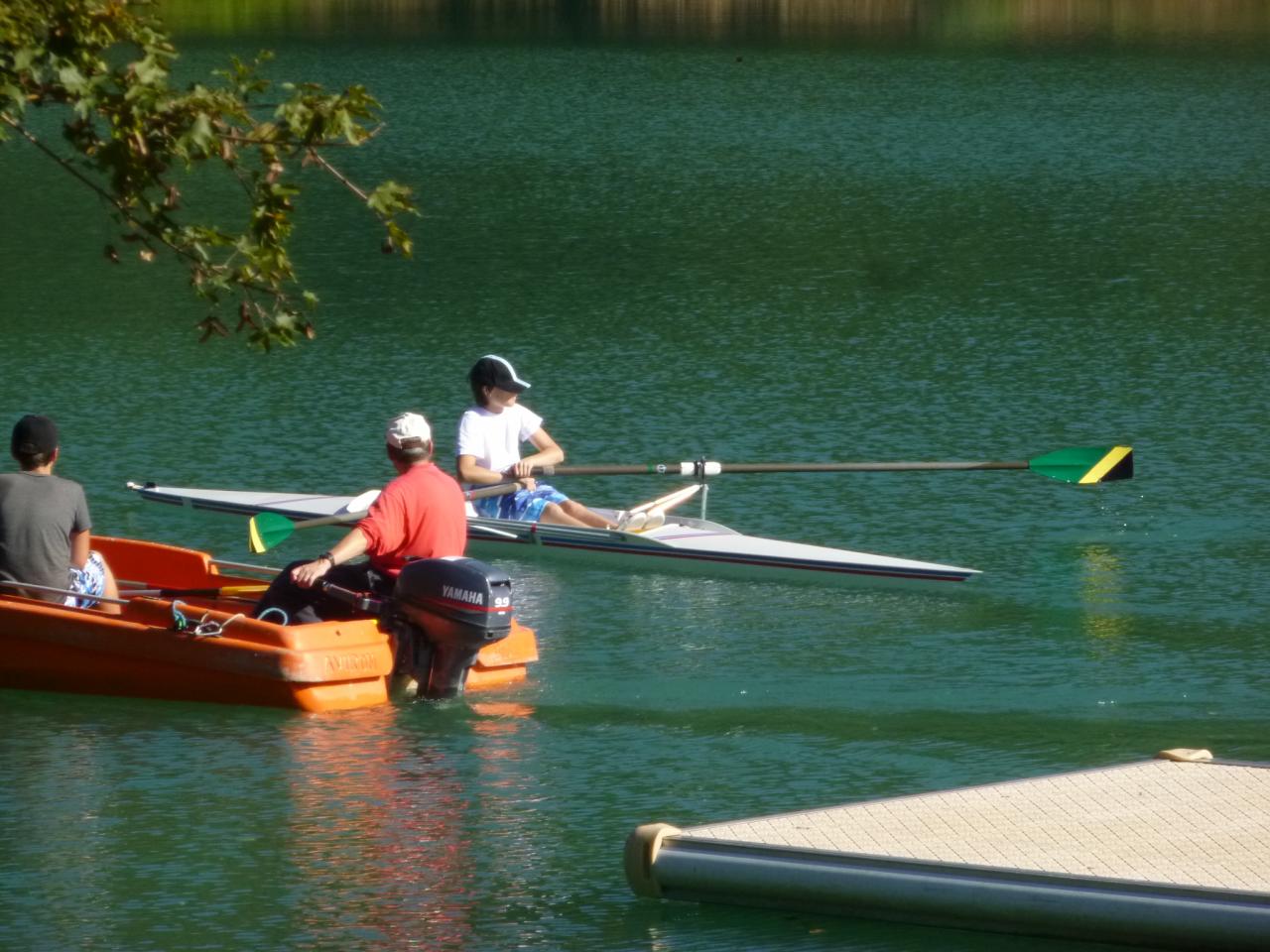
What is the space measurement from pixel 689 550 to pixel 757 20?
3805cm

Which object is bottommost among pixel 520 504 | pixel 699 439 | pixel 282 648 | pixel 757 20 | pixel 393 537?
pixel 282 648

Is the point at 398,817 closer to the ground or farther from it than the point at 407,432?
closer to the ground

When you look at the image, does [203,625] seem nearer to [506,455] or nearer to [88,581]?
[88,581]

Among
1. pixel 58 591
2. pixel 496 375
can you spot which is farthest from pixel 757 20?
pixel 58 591

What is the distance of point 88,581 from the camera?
10484 mm

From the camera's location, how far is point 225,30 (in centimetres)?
4600

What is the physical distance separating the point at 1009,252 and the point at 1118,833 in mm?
18649

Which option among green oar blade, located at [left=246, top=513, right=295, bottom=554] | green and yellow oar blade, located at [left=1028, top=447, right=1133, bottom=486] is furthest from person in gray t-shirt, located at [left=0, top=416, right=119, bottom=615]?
green and yellow oar blade, located at [left=1028, top=447, right=1133, bottom=486]

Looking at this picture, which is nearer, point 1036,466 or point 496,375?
point 496,375

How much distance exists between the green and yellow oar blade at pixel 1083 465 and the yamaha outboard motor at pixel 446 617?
16.7ft

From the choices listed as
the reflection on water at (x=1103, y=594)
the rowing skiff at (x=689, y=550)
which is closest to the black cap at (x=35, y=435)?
the rowing skiff at (x=689, y=550)

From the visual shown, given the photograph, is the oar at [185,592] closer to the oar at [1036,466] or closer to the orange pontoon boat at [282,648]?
the orange pontoon boat at [282,648]

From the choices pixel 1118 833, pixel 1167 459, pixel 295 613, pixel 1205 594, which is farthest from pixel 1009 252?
pixel 1118 833

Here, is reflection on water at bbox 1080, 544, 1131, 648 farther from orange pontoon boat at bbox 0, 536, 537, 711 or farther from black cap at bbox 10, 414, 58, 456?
black cap at bbox 10, 414, 58, 456
